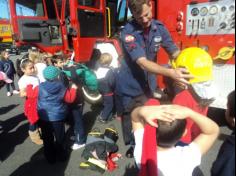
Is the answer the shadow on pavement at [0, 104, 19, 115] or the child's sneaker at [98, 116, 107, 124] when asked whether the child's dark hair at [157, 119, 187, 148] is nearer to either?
the child's sneaker at [98, 116, 107, 124]

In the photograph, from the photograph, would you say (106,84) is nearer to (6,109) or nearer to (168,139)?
(6,109)

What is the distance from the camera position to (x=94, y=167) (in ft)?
12.0

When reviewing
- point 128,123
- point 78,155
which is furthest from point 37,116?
point 128,123

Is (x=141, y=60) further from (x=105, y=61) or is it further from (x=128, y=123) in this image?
(x=105, y=61)

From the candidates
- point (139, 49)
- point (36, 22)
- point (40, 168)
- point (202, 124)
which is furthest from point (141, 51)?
point (36, 22)

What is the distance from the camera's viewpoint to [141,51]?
2.27m

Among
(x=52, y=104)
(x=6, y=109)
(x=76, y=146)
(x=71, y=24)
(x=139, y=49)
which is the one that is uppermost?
(x=71, y=24)

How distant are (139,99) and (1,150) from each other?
255 cm

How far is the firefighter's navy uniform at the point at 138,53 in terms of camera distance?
93.1 inches

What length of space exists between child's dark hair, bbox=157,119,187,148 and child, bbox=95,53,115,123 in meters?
3.93

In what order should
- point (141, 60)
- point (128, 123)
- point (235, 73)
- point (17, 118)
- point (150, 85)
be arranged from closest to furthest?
point (235, 73)
point (141, 60)
point (150, 85)
point (128, 123)
point (17, 118)

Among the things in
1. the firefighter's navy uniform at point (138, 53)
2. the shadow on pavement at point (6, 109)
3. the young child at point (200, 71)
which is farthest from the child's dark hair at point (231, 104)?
the shadow on pavement at point (6, 109)

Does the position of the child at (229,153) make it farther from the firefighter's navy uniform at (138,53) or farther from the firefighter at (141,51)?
the firefighter's navy uniform at (138,53)

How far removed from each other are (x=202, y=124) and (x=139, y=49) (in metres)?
1.07
